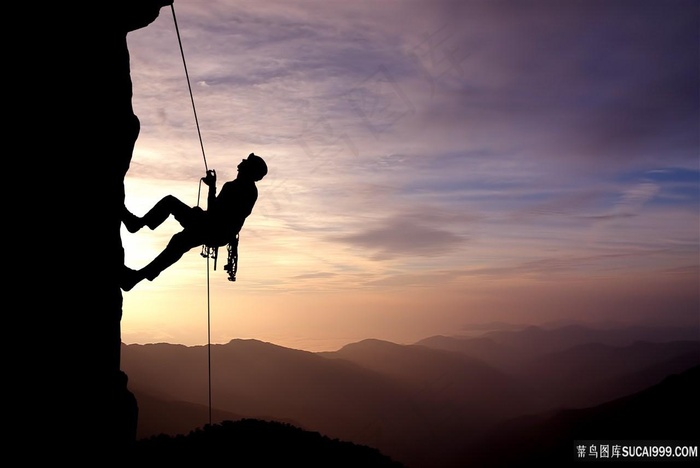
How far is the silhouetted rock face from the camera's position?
764cm

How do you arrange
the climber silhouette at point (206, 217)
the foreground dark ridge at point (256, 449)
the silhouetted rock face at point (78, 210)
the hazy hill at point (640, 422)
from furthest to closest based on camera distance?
the hazy hill at point (640, 422) < the foreground dark ridge at point (256, 449) < the climber silhouette at point (206, 217) < the silhouetted rock face at point (78, 210)

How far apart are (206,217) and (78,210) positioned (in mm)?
3329

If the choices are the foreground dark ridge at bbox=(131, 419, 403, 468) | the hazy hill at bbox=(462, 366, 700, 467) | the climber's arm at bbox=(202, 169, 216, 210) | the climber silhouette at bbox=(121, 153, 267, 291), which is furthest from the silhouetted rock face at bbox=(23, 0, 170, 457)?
the hazy hill at bbox=(462, 366, 700, 467)

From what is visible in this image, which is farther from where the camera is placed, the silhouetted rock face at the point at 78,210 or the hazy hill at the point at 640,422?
the hazy hill at the point at 640,422

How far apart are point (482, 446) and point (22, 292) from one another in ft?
560

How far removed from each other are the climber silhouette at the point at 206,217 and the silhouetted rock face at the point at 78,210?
0.86 meters

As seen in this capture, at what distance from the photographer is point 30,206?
7.53m

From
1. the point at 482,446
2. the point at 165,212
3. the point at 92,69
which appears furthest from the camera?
the point at 482,446

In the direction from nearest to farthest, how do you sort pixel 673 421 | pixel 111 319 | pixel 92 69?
1. pixel 92 69
2. pixel 111 319
3. pixel 673 421

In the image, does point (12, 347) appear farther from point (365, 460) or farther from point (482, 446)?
point (482, 446)

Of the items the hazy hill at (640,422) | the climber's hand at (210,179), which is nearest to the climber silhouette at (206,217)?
the climber's hand at (210,179)

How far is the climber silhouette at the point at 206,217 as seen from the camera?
1081 centimetres

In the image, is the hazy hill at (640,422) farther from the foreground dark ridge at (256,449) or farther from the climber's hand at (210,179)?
the climber's hand at (210,179)

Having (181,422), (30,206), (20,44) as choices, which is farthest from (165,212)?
(181,422)
